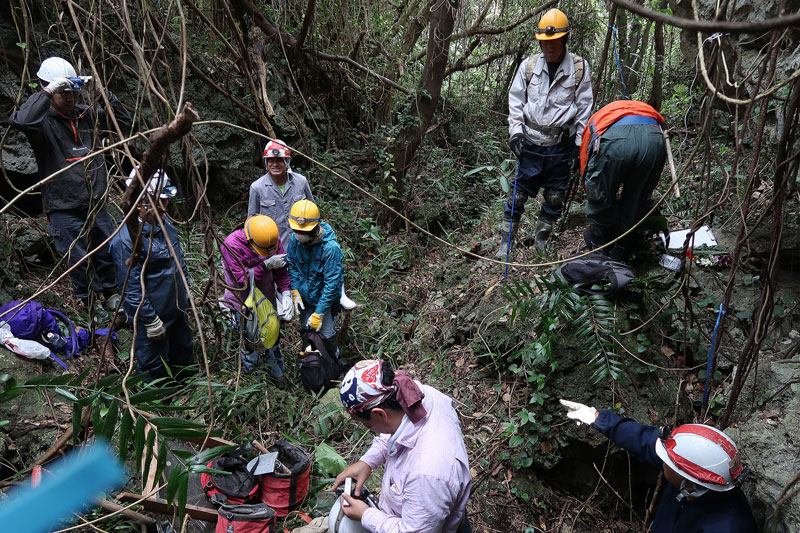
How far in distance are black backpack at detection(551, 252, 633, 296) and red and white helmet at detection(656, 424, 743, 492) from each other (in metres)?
1.24

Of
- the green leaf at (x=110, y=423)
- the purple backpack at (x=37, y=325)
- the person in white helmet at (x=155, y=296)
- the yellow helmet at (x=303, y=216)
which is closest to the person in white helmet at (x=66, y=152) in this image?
the person in white helmet at (x=155, y=296)

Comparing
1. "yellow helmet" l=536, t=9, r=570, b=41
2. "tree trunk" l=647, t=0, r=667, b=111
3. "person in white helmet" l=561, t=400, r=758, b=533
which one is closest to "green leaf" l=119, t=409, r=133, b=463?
"person in white helmet" l=561, t=400, r=758, b=533

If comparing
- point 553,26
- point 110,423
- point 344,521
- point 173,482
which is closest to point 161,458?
point 173,482

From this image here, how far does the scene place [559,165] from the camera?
4.24 meters

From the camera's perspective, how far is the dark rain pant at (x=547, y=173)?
13.8 ft

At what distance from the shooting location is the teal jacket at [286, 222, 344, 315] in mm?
4352

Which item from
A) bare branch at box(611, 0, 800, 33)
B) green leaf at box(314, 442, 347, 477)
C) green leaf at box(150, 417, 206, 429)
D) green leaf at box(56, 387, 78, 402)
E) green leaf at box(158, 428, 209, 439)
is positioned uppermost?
bare branch at box(611, 0, 800, 33)

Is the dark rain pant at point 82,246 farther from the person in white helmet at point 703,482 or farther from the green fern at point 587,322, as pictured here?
the person in white helmet at point 703,482

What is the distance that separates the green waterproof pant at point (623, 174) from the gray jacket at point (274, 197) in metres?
2.96

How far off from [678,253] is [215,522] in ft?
12.8

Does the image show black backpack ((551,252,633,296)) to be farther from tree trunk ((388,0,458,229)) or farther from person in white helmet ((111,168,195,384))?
tree trunk ((388,0,458,229))

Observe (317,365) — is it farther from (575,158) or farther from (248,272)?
(575,158)

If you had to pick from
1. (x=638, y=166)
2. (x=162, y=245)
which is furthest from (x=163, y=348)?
(x=638, y=166)

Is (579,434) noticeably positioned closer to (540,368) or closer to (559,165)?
(540,368)
